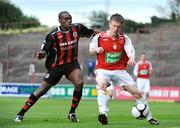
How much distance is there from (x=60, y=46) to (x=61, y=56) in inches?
10.1

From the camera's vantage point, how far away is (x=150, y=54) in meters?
55.4

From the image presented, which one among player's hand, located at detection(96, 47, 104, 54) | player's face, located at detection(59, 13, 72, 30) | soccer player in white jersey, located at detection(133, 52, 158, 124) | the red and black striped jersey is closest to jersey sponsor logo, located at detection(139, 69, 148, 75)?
soccer player in white jersey, located at detection(133, 52, 158, 124)

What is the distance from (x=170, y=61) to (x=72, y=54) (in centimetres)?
3995

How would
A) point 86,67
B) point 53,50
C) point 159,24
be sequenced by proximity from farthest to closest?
point 159,24 < point 86,67 < point 53,50

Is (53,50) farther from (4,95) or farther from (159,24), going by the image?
(159,24)

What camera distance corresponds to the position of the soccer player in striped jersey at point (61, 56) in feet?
48.4

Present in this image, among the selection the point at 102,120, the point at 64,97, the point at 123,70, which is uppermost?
the point at 123,70

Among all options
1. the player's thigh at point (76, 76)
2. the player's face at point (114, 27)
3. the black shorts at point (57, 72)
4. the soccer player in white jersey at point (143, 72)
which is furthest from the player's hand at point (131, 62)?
the soccer player in white jersey at point (143, 72)

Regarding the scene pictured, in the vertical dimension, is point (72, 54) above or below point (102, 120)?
above

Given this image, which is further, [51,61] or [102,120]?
[51,61]

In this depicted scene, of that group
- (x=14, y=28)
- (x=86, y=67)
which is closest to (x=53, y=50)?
(x=86, y=67)

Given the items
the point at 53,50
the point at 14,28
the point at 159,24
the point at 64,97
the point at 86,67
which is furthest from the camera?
the point at 14,28

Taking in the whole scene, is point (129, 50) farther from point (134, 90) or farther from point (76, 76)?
point (76, 76)

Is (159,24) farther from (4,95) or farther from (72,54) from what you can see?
(72,54)
